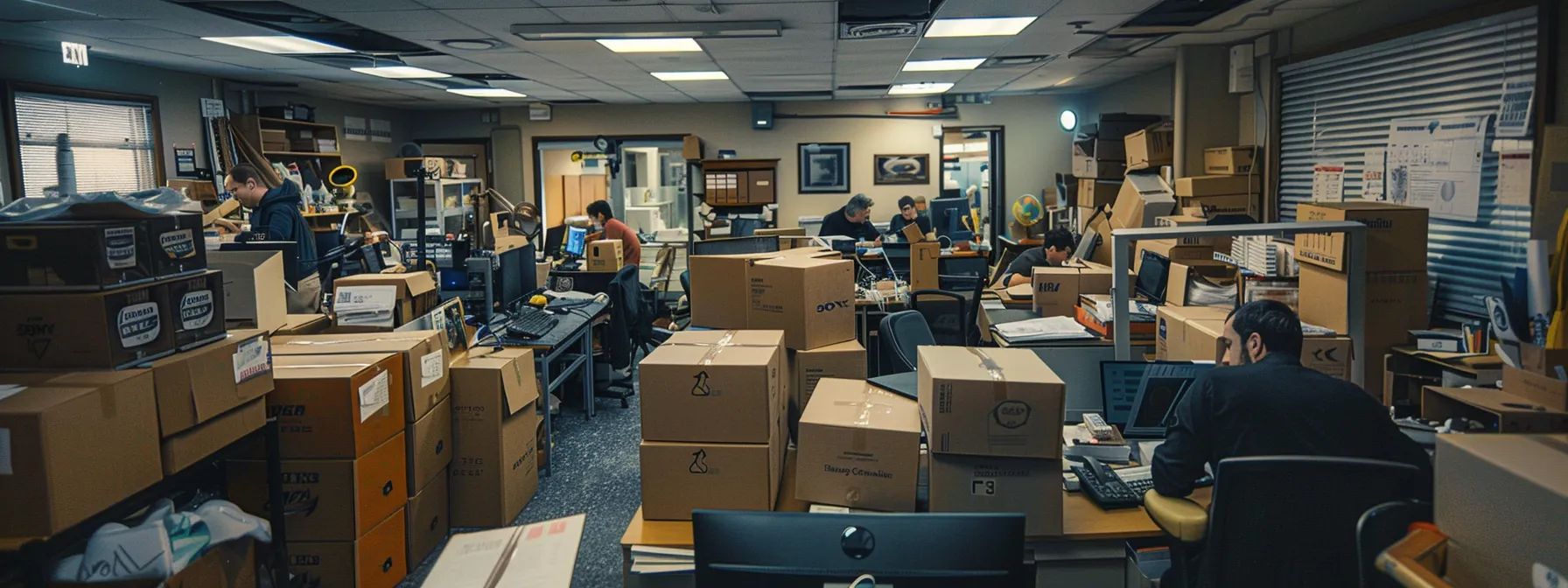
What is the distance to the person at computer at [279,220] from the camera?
4584 millimetres

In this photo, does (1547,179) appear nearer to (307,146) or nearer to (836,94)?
(836,94)

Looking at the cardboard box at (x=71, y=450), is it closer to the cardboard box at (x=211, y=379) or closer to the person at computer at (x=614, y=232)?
the cardboard box at (x=211, y=379)

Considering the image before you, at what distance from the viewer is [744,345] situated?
2.69 metres

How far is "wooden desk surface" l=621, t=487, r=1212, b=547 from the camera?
2.23 m

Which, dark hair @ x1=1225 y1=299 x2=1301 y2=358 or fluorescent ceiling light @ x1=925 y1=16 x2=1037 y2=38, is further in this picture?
fluorescent ceiling light @ x1=925 y1=16 x2=1037 y2=38

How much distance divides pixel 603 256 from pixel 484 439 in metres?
3.22

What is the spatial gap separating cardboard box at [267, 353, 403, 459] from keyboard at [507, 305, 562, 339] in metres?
1.34

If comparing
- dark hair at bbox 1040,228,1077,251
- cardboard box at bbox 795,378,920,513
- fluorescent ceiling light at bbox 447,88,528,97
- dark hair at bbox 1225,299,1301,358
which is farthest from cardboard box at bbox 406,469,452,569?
fluorescent ceiling light at bbox 447,88,528,97

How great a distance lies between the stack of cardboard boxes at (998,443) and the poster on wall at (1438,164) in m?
3.33

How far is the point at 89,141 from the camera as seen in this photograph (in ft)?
21.4

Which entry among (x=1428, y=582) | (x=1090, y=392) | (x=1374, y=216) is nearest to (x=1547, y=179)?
(x=1374, y=216)

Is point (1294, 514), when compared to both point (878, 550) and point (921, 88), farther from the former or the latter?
point (921, 88)

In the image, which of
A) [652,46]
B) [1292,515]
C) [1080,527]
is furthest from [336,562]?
[652,46]

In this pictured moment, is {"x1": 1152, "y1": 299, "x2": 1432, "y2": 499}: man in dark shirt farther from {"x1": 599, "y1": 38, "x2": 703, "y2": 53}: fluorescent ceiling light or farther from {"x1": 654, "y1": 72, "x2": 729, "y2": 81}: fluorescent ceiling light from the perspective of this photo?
{"x1": 654, "y1": 72, "x2": 729, "y2": 81}: fluorescent ceiling light
